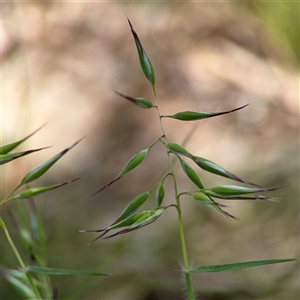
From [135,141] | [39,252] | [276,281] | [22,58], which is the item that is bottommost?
[276,281]

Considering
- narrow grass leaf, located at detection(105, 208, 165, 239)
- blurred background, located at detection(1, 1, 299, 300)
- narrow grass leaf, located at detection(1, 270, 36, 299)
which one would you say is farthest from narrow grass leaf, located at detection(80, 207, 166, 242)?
blurred background, located at detection(1, 1, 299, 300)

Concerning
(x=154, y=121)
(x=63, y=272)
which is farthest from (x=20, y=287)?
(x=154, y=121)

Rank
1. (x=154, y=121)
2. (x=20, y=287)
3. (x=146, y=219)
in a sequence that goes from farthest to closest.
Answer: (x=154, y=121) → (x=20, y=287) → (x=146, y=219)

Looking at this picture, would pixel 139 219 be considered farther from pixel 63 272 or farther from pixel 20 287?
pixel 20 287

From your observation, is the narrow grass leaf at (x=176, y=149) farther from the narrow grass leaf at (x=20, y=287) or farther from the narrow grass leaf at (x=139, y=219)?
the narrow grass leaf at (x=20, y=287)

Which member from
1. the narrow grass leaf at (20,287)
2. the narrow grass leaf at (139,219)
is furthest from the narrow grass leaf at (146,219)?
the narrow grass leaf at (20,287)

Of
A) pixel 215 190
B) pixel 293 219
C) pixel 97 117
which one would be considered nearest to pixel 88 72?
pixel 97 117

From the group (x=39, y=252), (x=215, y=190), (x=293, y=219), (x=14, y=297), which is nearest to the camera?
(x=215, y=190)

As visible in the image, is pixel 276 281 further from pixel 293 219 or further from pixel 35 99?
pixel 35 99
